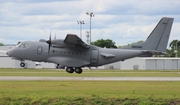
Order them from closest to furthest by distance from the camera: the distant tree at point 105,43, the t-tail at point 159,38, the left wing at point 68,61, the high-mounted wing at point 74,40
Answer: the high-mounted wing at point 74,40 → the t-tail at point 159,38 → the left wing at point 68,61 → the distant tree at point 105,43

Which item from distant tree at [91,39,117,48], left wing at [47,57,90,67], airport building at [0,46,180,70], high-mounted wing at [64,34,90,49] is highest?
distant tree at [91,39,117,48]

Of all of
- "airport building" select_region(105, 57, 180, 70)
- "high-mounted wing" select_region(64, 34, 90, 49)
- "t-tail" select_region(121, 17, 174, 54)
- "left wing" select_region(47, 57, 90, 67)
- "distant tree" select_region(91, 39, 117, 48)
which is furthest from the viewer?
"distant tree" select_region(91, 39, 117, 48)

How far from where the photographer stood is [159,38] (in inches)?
2030

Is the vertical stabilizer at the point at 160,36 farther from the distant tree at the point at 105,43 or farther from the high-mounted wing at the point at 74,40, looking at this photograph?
the distant tree at the point at 105,43

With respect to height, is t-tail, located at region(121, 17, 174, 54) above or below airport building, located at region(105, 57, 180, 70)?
above

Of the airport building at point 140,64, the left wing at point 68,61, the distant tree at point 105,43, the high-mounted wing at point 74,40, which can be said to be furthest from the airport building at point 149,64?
the distant tree at point 105,43

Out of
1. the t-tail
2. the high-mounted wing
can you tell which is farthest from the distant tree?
the high-mounted wing

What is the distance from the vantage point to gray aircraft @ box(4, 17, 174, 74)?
5122 centimetres

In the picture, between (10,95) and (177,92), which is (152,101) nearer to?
(177,92)

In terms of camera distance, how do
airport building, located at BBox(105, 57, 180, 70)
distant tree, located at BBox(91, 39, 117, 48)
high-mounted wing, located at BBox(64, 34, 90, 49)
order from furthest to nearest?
distant tree, located at BBox(91, 39, 117, 48) → airport building, located at BBox(105, 57, 180, 70) → high-mounted wing, located at BBox(64, 34, 90, 49)

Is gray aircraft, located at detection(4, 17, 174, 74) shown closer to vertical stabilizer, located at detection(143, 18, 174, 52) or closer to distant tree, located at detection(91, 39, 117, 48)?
vertical stabilizer, located at detection(143, 18, 174, 52)

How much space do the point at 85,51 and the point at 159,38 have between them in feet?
31.3

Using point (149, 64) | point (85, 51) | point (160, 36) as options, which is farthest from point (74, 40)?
point (149, 64)

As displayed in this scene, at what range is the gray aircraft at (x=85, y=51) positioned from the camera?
51219 millimetres
